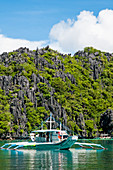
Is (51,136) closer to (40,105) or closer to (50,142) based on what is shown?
(50,142)

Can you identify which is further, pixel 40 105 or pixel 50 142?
pixel 40 105

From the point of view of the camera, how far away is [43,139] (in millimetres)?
74812

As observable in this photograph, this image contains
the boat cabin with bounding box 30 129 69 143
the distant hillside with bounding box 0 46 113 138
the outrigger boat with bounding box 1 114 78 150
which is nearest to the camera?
the outrigger boat with bounding box 1 114 78 150

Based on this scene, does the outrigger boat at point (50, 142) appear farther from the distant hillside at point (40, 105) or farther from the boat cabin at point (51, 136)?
the distant hillside at point (40, 105)

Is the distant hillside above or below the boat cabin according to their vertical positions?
above

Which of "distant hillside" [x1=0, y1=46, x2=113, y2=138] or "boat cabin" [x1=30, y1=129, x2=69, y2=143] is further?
"distant hillside" [x1=0, y1=46, x2=113, y2=138]

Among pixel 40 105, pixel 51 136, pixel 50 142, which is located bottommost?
pixel 50 142

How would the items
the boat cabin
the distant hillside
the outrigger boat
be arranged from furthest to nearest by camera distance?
1. the distant hillside
2. the boat cabin
3. the outrigger boat

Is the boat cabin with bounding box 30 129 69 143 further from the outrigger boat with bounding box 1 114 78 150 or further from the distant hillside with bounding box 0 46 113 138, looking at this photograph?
the distant hillside with bounding box 0 46 113 138

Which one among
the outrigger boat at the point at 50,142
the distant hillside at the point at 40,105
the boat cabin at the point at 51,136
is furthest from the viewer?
the distant hillside at the point at 40,105

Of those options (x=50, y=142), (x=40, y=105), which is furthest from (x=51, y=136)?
(x=40, y=105)

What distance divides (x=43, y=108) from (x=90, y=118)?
30.9 m

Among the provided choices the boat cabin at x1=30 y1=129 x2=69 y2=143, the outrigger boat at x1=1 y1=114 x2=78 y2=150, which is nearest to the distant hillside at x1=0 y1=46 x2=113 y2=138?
the boat cabin at x1=30 y1=129 x2=69 y2=143

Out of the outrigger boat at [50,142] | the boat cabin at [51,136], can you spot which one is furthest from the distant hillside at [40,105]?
the outrigger boat at [50,142]
